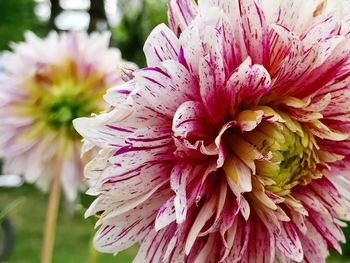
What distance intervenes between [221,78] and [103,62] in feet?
1.48

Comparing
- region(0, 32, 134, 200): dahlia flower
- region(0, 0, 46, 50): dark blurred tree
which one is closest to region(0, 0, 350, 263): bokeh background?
region(0, 0, 46, 50): dark blurred tree

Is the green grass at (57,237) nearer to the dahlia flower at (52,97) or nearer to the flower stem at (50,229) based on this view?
the dahlia flower at (52,97)

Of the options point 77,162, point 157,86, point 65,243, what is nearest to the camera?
point 157,86

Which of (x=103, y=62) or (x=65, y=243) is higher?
(x=103, y=62)

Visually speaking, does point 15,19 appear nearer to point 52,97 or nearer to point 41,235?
point 41,235

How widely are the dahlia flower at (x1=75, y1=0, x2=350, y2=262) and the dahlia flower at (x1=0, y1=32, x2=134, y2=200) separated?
1.35 feet

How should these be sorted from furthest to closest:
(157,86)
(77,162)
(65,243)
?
(65,243), (77,162), (157,86)

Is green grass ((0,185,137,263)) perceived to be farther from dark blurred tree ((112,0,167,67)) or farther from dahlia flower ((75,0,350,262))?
dahlia flower ((75,0,350,262))

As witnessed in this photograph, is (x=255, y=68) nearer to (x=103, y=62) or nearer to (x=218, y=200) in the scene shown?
(x=218, y=200)

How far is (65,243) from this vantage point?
15.4 ft

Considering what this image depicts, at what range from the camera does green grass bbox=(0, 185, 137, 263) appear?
13.9 feet

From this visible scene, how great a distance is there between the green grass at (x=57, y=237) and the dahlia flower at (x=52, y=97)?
2722 mm

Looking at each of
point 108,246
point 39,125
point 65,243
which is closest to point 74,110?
point 39,125

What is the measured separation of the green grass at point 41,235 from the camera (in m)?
4.24
